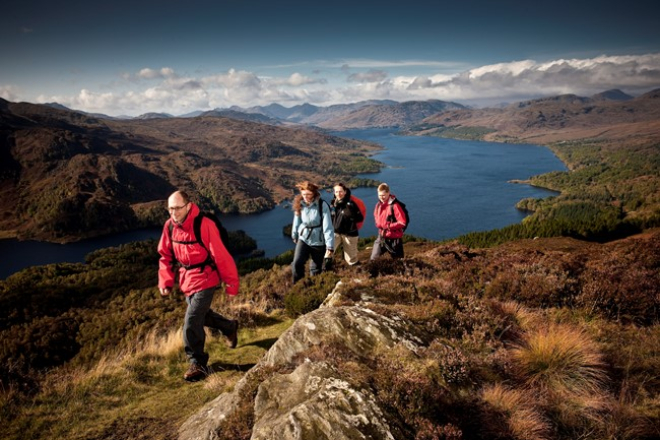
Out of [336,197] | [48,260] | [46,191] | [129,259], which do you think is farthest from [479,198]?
[46,191]

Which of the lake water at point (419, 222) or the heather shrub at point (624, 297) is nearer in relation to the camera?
the heather shrub at point (624, 297)

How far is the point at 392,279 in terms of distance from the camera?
8359 mm

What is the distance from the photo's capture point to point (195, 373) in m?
6.30

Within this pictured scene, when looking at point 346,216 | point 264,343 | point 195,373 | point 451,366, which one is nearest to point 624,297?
point 451,366

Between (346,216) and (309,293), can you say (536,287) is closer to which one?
(346,216)

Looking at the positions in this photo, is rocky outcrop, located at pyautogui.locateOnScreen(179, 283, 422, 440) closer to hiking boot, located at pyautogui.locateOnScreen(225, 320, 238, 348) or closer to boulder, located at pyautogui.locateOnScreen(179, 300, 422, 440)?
boulder, located at pyautogui.locateOnScreen(179, 300, 422, 440)

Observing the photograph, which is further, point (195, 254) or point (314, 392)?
point (195, 254)

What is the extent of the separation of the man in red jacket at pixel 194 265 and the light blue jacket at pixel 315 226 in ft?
9.74

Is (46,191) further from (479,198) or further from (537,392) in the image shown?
(537,392)

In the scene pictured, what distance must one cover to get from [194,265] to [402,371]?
4106 millimetres

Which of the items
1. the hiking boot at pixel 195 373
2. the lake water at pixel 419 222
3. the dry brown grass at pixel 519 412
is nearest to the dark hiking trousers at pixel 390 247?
the hiking boot at pixel 195 373

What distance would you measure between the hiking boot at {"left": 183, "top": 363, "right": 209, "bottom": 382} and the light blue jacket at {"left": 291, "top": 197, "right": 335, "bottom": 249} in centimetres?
404

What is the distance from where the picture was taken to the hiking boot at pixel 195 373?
20.6 feet

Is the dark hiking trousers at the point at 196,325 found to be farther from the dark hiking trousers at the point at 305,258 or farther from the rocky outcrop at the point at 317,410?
the dark hiking trousers at the point at 305,258
